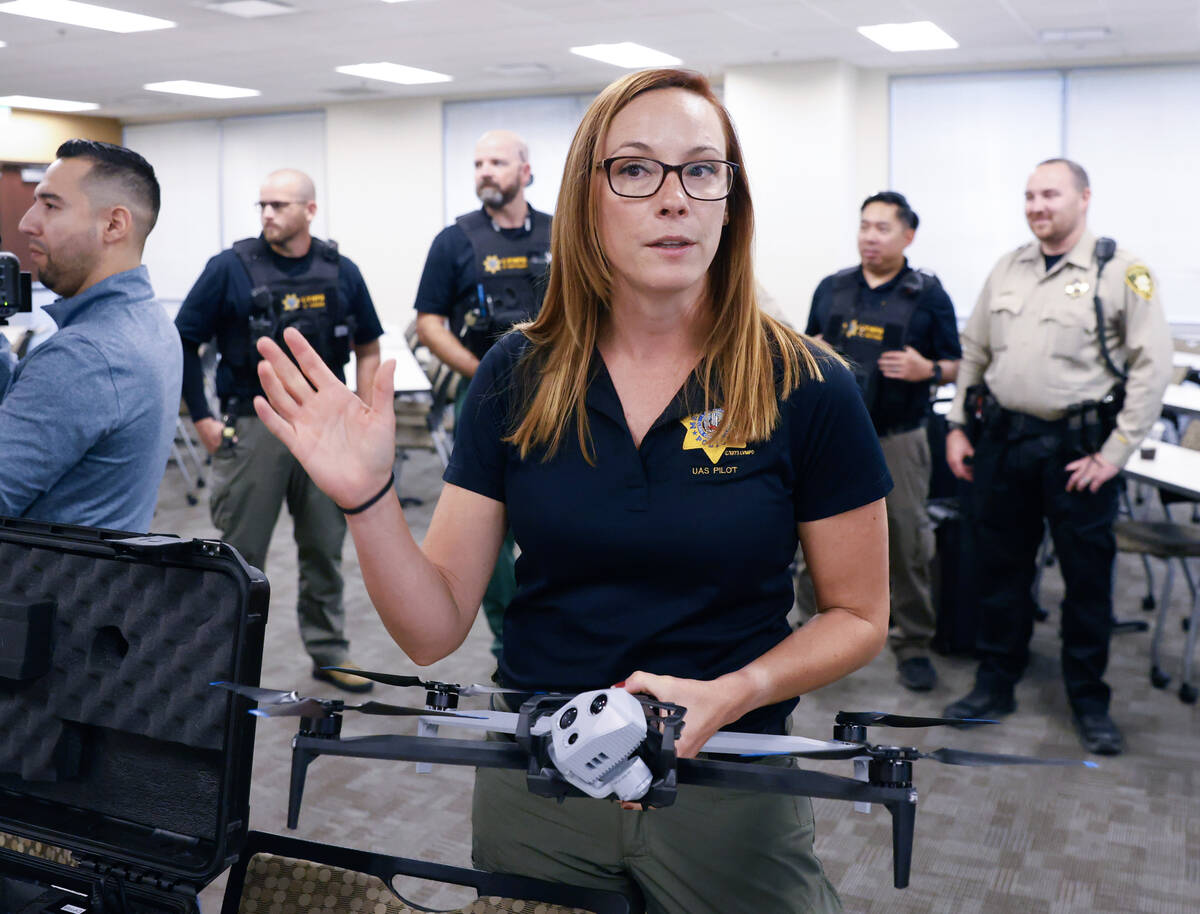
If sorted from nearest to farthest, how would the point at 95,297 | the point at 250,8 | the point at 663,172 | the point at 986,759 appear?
the point at 986,759 → the point at 663,172 → the point at 95,297 → the point at 250,8

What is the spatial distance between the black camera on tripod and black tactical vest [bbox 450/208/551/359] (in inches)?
77.8

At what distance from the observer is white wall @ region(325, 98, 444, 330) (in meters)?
11.8

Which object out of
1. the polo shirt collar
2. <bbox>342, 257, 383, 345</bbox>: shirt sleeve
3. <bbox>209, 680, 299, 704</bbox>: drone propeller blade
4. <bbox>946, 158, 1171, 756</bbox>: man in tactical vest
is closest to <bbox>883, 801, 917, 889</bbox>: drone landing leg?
<bbox>209, 680, 299, 704</bbox>: drone propeller blade

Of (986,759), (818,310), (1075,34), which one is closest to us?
(986,759)

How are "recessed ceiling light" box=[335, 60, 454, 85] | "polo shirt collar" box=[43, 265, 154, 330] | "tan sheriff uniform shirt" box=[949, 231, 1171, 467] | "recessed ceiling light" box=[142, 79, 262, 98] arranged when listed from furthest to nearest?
"recessed ceiling light" box=[142, 79, 262, 98]
"recessed ceiling light" box=[335, 60, 454, 85]
"tan sheriff uniform shirt" box=[949, 231, 1171, 467]
"polo shirt collar" box=[43, 265, 154, 330]

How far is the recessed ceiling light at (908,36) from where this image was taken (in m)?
7.91

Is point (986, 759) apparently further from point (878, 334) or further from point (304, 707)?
point (878, 334)

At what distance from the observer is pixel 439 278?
12.2ft

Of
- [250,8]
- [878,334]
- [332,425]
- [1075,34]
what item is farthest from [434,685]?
[1075,34]

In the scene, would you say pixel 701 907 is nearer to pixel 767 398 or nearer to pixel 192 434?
pixel 767 398

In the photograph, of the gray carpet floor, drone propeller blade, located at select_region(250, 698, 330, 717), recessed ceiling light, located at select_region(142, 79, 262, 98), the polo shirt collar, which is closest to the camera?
drone propeller blade, located at select_region(250, 698, 330, 717)

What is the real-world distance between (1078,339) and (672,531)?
2461mm

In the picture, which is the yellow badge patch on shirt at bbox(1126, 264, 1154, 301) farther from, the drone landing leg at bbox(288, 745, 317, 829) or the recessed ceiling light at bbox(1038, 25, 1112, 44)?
the recessed ceiling light at bbox(1038, 25, 1112, 44)

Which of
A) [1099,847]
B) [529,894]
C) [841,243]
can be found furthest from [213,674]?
[841,243]
